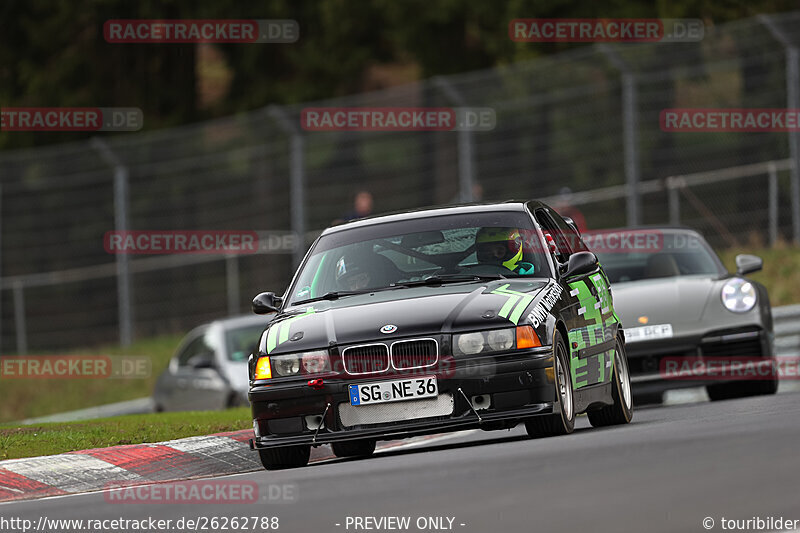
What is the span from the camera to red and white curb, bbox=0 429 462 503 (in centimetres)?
1036

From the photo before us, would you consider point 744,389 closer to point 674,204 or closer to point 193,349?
point 193,349

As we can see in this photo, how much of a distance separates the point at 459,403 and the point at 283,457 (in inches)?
48.9

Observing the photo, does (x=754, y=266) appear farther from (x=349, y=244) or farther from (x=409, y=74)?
(x=409, y=74)

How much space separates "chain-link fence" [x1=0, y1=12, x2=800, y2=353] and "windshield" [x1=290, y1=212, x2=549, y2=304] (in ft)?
31.6

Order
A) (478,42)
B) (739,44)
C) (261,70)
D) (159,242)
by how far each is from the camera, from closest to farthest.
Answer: (739,44)
(159,242)
(478,42)
(261,70)

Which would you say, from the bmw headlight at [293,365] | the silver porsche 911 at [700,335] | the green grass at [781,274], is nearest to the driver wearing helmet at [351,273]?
the bmw headlight at [293,365]

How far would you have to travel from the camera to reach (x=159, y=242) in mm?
28500

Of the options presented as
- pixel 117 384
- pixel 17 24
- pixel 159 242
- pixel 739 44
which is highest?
pixel 17 24

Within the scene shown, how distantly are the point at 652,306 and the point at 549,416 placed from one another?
4.65 meters

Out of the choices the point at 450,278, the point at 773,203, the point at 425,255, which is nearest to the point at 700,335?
the point at 425,255

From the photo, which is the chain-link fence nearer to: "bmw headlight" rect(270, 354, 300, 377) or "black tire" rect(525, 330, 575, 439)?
"black tire" rect(525, 330, 575, 439)

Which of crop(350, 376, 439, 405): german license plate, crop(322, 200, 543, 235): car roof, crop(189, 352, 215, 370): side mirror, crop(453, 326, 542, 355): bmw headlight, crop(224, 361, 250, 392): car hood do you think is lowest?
crop(224, 361, 250, 392): car hood

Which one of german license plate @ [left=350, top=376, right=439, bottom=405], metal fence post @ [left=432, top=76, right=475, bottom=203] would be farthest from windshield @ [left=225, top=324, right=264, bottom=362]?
german license plate @ [left=350, top=376, right=439, bottom=405]

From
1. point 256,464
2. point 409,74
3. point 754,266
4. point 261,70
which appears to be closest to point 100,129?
point 261,70
